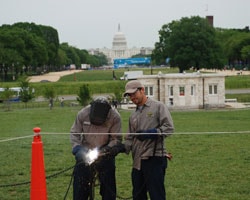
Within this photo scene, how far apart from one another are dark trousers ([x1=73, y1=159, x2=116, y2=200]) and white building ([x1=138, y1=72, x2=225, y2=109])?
38.7m

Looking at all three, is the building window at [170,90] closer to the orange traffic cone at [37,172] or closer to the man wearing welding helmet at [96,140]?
the man wearing welding helmet at [96,140]

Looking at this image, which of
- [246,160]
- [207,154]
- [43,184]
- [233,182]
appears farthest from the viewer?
[207,154]

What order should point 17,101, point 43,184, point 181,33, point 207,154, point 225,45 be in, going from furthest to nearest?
point 225,45 → point 181,33 → point 17,101 → point 207,154 → point 43,184

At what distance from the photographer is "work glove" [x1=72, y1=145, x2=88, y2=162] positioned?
7.27 meters

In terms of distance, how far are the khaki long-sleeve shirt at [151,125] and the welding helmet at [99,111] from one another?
389 millimetres

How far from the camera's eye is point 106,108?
7.40m

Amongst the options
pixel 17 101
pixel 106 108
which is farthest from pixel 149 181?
pixel 17 101

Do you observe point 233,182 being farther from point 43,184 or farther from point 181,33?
point 181,33

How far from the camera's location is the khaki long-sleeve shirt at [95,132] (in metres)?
7.49

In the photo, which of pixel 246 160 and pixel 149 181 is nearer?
pixel 149 181

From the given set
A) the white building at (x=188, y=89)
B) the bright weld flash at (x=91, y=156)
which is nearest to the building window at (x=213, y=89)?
the white building at (x=188, y=89)

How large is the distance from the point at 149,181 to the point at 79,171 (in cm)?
96

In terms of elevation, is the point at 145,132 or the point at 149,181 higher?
the point at 145,132

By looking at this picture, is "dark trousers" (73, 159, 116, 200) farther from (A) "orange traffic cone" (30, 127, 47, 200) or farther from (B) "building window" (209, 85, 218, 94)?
(B) "building window" (209, 85, 218, 94)
